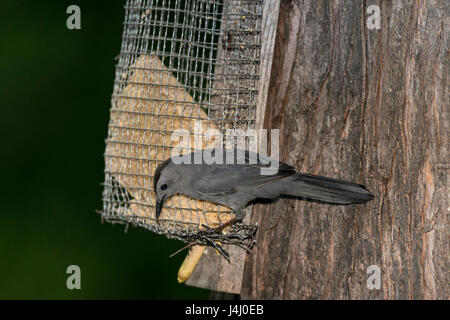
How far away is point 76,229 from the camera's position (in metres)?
6.93

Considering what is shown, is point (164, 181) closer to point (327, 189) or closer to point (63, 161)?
point (327, 189)

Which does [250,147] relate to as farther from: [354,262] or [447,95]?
[447,95]

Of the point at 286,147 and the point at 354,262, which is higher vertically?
the point at 286,147

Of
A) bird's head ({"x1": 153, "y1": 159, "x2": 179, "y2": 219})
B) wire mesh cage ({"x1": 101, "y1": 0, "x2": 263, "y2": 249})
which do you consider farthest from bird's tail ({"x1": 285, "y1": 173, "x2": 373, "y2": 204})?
bird's head ({"x1": 153, "y1": 159, "x2": 179, "y2": 219})

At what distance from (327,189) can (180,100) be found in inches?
52.7

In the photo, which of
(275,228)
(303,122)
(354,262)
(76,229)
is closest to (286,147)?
(303,122)

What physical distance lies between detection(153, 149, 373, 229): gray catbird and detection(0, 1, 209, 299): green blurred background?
115 inches

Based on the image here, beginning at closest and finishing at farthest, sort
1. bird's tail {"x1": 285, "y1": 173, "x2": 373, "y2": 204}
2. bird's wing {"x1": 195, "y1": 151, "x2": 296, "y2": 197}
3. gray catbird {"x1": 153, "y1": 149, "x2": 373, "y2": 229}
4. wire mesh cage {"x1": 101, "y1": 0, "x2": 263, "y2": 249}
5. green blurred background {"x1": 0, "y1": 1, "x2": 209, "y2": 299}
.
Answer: bird's tail {"x1": 285, "y1": 173, "x2": 373, "y2": 204} < gray catbird {"x1": 153, "y1": 149, "x2": 373, "y2": 229} < bird's wing {"x1": 195, "y1": 151, "x2": 296, "y2": 197} < wire mesh cage {"x1": 101, "y1": 0, "x2": 263, "y2": 249} < green blurred background {"x1": 0, "y1": 1, "x2": 209, "y2": 299}

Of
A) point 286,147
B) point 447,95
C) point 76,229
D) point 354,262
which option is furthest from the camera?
point 76,229

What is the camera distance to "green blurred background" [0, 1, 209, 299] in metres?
6.79

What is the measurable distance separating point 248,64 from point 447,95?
1.50 meters

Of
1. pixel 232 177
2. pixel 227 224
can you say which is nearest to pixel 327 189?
pixel 232 177

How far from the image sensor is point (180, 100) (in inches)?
173

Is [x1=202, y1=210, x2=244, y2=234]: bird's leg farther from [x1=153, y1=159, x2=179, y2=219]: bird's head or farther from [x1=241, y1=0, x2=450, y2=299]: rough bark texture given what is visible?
[x1=153, y1=159, x2=179, y2=219]: bird's head
